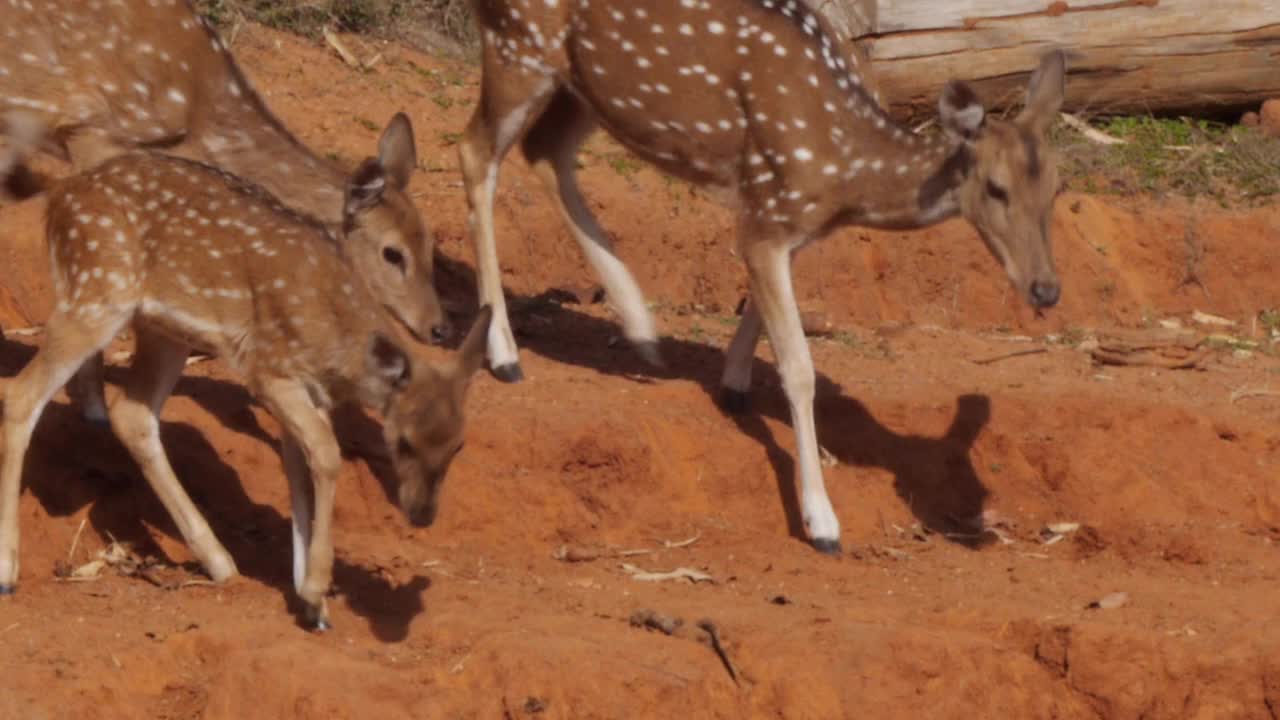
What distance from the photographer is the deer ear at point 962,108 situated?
10680 mm

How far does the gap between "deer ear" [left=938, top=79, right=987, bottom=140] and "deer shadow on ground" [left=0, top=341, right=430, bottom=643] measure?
10.2 ft

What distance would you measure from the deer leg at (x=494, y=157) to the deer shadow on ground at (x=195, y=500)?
1.22 meters

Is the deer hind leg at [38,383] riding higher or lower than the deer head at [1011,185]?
lower

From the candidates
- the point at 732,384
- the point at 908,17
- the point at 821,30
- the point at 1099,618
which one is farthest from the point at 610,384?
→ the point at 908,17

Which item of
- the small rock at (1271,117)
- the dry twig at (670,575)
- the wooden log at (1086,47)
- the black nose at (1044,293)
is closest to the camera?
the dry twig at (670,575)

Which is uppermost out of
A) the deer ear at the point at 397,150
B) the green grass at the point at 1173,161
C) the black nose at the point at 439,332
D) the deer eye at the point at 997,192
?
the deer eye at the point at 997,192

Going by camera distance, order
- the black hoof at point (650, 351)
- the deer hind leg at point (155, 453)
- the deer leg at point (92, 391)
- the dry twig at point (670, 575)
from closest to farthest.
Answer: the deer hind leg at point (155, 453)
the deer leg at point (92, 391)
the dry twig at point (670, 575)
the black hoof at point (650, 351)

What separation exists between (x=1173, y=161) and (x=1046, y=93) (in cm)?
488

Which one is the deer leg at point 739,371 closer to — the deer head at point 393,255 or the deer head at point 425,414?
the deer head at point 393,255

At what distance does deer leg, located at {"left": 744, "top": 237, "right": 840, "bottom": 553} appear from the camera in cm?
1079

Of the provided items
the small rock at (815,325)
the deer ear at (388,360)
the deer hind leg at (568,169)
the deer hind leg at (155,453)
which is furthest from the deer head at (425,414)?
the small rock at (815,325)

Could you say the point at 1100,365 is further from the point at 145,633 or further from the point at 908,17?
the point at 145,633

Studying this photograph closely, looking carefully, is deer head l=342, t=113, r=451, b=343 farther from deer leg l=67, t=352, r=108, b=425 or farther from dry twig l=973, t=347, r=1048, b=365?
dry twig l=973, t=347, r=1048, b=365

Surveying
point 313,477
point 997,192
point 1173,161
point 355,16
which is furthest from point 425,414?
point 1173,161
